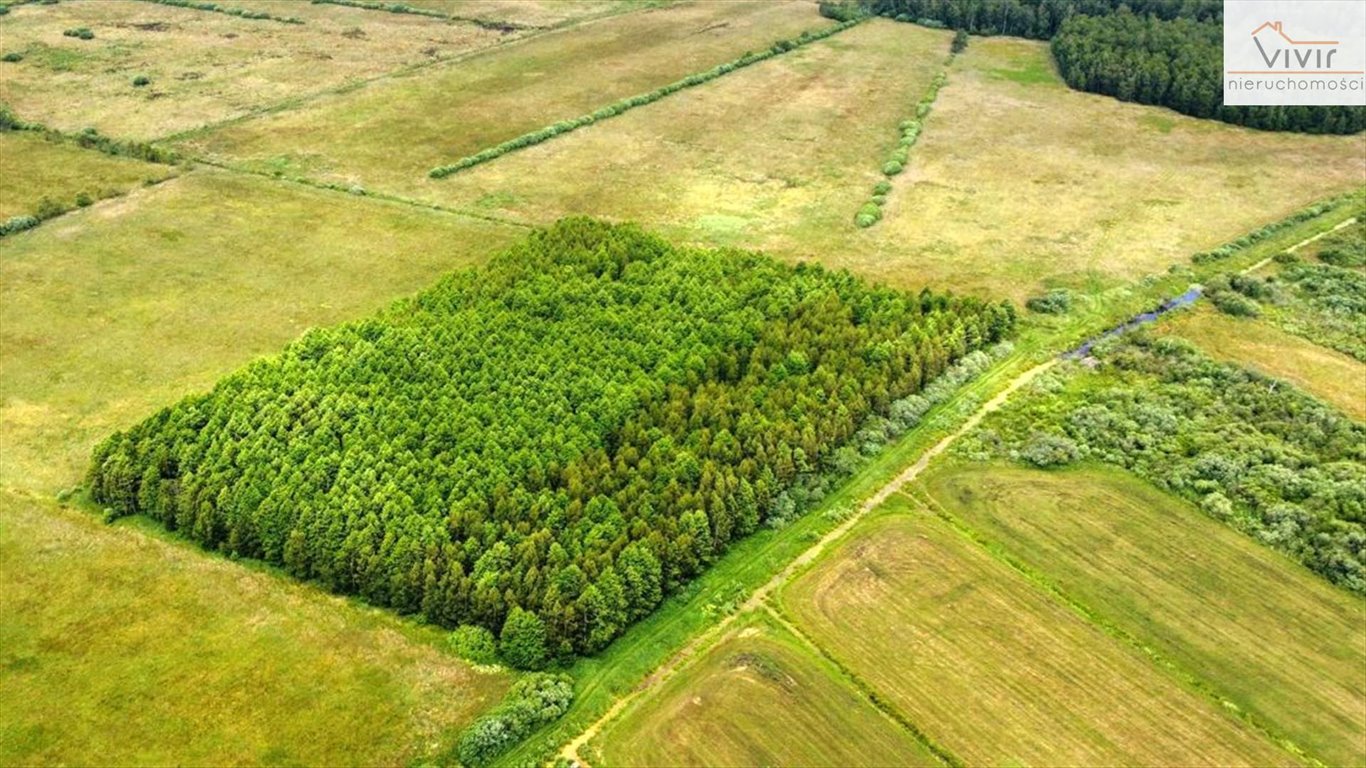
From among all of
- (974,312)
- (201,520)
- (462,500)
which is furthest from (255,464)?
(974,312)

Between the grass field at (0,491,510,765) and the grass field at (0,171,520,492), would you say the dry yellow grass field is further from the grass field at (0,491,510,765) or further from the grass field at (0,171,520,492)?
the grass field at (0,491,510,765)

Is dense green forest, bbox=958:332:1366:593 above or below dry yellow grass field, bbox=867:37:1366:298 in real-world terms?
below

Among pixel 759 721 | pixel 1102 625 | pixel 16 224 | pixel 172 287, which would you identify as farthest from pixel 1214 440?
pixel 16 224

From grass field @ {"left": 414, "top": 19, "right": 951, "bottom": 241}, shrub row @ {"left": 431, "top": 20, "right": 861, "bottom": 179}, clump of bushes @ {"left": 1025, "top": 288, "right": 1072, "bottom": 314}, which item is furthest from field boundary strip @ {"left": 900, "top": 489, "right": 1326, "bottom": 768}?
shrub row @ {"left": 431, "top": 20, "right": 861, "bottom": 179}

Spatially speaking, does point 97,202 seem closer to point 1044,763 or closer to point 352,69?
point 352,69

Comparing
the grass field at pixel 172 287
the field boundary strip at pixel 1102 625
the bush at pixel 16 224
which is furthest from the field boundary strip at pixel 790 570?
the bush at pixel 16 224

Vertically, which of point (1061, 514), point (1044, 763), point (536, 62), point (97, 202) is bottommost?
point (1044, 763)
